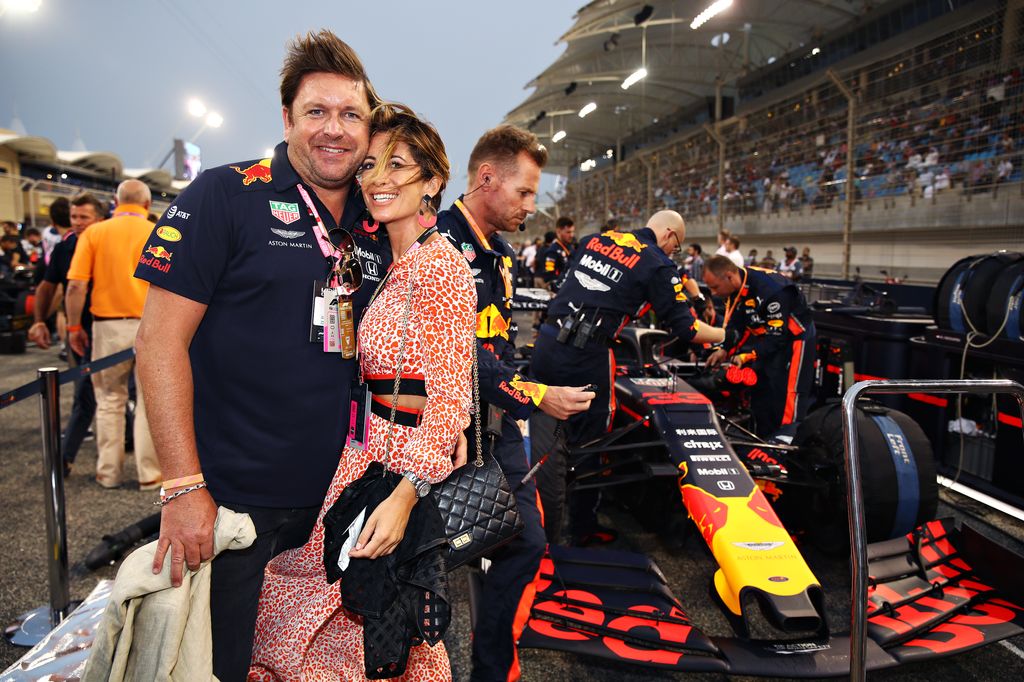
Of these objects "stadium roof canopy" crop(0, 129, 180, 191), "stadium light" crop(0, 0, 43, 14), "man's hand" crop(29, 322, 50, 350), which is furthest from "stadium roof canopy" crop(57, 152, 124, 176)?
"man's hand" crop(29, 322, 50, 350)

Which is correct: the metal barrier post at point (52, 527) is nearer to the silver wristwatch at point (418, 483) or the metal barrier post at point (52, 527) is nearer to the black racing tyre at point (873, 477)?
the silver wristwatch at point (418, 483)

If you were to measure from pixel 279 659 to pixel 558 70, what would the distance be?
30133 millimetres

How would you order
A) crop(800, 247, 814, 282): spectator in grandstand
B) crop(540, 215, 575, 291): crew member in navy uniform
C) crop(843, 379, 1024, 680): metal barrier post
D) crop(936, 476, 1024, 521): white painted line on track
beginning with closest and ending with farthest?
crop(843, 379, 1024, 680): metal barrier post → crop(936, 476, 1024, 521): white painted line on track → crop(540, 215, 575, 291): crew member in navy uniform → crop(800, 247, 814, 282): spectator in grandstand

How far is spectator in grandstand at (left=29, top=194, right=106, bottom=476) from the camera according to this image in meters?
4.43

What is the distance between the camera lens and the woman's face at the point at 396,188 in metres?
1.57

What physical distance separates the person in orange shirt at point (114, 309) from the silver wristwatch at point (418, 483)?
3.54m

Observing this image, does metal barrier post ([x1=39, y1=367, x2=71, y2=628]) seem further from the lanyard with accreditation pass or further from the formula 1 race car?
the formula 1 race car

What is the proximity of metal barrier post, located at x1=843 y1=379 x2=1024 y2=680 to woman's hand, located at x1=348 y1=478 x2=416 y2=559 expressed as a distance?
3.94ft

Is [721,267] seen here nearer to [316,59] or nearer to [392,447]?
[316,59]

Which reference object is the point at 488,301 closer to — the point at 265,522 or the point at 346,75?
the point at 346,75

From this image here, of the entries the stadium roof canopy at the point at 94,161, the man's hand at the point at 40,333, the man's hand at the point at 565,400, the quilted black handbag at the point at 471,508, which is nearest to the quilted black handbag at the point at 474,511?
the quilted black handbag at the point at 471,508

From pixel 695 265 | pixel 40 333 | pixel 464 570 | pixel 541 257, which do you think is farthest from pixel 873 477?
pixel 695 265

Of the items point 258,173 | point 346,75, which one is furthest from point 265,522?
point 346,75

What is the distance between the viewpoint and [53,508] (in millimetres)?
2594
